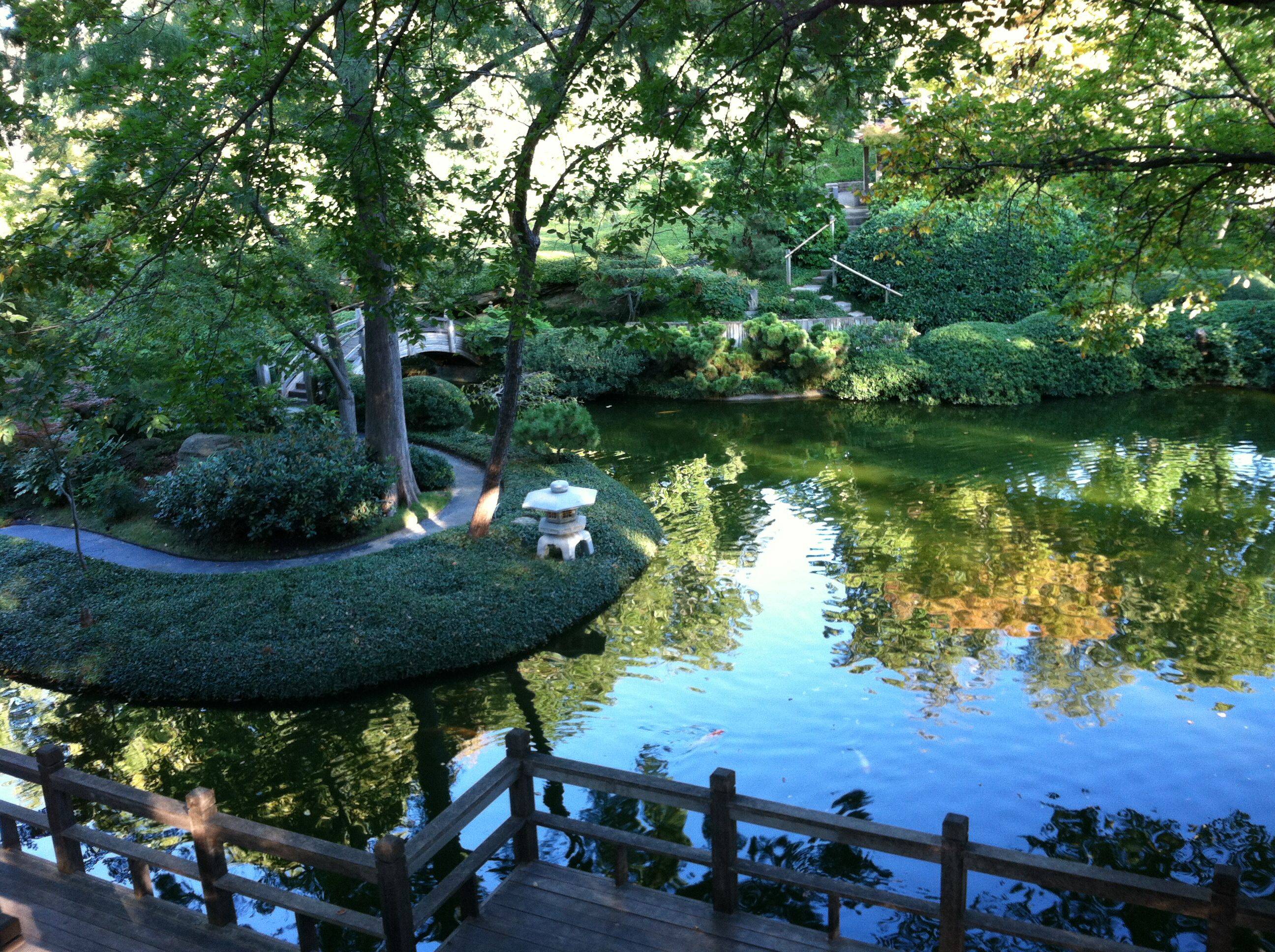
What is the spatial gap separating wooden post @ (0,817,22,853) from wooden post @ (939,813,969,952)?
16.9 ft

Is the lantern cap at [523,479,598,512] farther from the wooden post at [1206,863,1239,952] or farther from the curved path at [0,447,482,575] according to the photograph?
the wooden post at [1206,863,1239,952]

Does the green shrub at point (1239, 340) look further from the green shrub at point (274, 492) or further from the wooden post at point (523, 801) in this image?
the wooden post at point (523, 801)

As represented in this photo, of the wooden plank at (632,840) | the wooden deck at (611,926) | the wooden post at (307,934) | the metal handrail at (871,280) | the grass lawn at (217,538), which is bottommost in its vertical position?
the wooden deck at (611,926)

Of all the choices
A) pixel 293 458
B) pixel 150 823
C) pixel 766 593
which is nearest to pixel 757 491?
pixel 766 593

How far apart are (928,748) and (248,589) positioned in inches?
296

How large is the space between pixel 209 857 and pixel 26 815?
1.41m

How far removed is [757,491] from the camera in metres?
16.5

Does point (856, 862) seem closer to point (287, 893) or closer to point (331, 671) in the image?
point (287, 893)

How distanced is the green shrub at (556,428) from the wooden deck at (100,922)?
11.3 meters

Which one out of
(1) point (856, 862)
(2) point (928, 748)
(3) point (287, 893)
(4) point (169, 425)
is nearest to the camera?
(3) point (287, 893)

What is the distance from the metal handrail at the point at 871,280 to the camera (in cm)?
2717

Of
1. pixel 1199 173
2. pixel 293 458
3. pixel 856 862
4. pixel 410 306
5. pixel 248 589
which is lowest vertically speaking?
pixel 856 862

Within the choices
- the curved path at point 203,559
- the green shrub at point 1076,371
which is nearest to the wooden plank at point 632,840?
the curved path at point 203,559

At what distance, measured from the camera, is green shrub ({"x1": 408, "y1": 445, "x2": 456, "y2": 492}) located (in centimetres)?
1507
